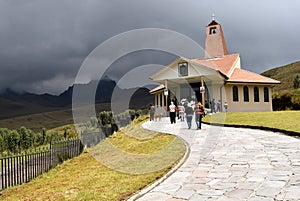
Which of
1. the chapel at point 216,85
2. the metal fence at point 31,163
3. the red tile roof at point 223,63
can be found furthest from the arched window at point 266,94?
the metal fence at point 31,163

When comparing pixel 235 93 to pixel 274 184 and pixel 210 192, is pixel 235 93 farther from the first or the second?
pixel 210 192

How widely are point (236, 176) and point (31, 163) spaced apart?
27.9 ft

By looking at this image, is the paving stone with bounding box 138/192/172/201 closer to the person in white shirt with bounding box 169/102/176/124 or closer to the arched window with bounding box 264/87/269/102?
the person in white shirt with bounding box 169/102/176/124

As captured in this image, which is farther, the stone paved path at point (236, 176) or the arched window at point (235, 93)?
the arched window at point (235, 93)

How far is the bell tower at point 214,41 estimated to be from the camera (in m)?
40.6

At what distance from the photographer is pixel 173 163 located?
26.9ft

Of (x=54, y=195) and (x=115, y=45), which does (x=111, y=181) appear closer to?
(x=54, y=195)

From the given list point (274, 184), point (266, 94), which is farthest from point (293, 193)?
point (266, 94)

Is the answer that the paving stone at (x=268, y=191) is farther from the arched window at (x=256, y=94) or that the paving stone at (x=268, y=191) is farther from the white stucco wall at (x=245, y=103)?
the arched window at (x=256, y=94)

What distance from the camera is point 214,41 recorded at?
40812 mm

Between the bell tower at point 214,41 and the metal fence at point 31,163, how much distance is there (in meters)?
30.0

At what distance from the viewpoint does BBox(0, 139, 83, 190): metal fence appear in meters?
10.9

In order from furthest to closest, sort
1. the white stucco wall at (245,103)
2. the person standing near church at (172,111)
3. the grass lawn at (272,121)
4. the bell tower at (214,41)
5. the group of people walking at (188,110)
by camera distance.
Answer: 1. the bell tower at (214,41)
2. the white stucco wall at (245,103)
3. the person standing near church at (172,111)
4. the group of people walking at (188,110)
5. the grass lawn at (272,121)

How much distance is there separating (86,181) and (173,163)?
94.5 inches
